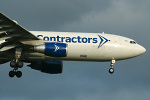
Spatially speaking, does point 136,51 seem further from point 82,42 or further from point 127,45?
point 82,42

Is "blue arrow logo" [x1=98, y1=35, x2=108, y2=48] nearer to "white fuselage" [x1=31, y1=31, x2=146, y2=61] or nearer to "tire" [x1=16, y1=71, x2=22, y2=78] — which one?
"white fuselage" [x1=31, y1=31, x2=146, y2=61]

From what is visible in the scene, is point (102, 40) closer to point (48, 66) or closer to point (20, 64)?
point (48, 66)

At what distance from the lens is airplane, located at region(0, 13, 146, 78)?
5509cm

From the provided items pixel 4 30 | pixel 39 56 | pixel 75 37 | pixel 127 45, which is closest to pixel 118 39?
pixel 127 45

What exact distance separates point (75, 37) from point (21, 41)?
5617 millimetres

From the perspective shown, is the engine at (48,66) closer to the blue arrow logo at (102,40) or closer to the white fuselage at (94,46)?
the white fuselage at (94,46)

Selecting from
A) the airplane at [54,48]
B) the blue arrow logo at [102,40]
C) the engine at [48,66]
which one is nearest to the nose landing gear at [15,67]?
the airplane at [54,48]

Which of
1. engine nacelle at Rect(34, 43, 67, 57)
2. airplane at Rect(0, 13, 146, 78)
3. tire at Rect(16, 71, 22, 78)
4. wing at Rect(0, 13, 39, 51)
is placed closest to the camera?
wing at Rect(0, 13, 39, 51)

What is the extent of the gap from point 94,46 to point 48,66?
6.11 metres

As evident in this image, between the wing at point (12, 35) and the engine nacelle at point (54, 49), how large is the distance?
1.48m

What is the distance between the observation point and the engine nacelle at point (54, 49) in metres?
54.9

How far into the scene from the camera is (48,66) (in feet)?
201

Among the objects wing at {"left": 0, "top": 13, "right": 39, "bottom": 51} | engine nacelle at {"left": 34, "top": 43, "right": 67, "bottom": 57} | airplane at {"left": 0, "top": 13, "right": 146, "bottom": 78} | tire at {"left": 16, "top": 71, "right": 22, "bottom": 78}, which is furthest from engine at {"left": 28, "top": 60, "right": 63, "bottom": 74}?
engine nacelle at {"left": 34, "top": 43, "right": 67, "bottom": 57}

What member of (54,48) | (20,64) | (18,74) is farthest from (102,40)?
(18,74)
